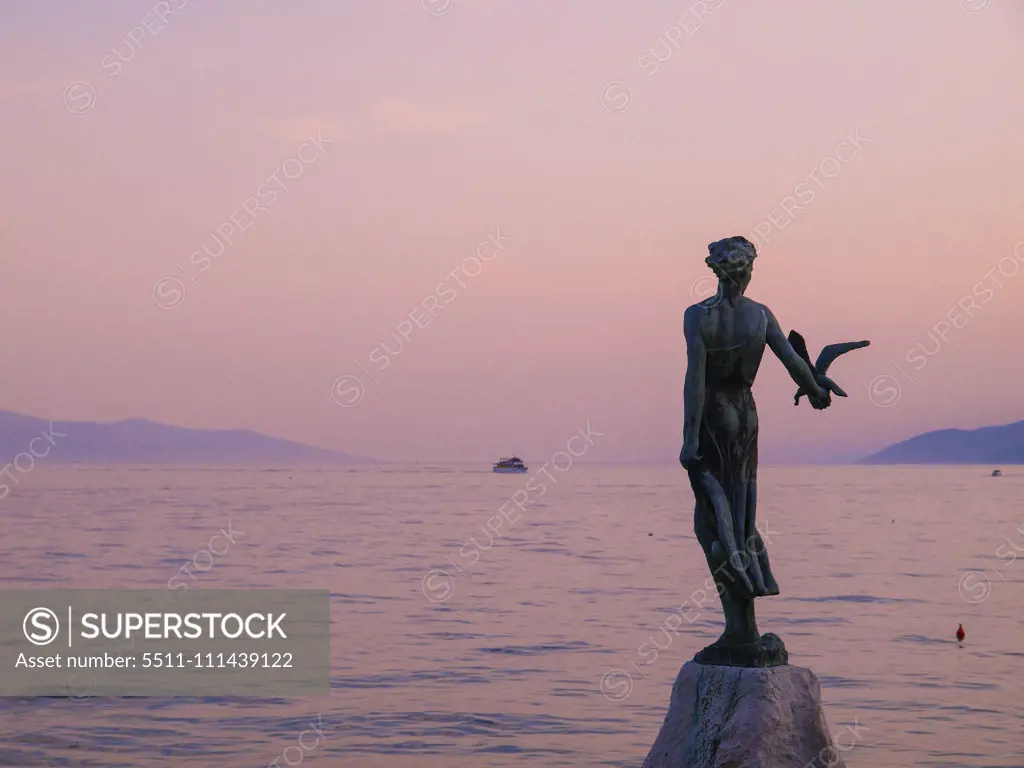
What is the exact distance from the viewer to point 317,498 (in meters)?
104

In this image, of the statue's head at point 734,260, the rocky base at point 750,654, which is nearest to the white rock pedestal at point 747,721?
the rocky base at point 750,654

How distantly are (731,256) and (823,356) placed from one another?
1087 mm

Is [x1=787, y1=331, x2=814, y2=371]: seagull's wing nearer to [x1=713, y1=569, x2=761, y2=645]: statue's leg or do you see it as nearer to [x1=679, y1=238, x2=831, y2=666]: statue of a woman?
[x1=679, y1=238, x2=831, y2=666]: statue of a woman

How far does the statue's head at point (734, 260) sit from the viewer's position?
1034 cm

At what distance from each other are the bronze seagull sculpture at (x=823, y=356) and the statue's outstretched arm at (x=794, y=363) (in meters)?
0.05

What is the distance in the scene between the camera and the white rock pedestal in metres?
10.0

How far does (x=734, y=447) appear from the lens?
10375mm

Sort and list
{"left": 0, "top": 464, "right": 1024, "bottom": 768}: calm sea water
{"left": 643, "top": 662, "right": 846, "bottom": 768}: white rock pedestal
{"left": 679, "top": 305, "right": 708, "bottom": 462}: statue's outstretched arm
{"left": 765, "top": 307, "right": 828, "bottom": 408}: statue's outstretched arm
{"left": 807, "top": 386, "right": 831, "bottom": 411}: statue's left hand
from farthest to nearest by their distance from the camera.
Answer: {"left": 0, "top": 464, "right": 1024, "bottom": 768}: calm sea water → {"left": 807, "top": 386, "right": 831, "bottom": 411}: statue's left hand → {"left": 765, "top": 307, "right": 828, "bottom": 408}: statue's outstretched arm → {"left": 679, "top": 305, "right": 708, "bottom": 462}: statue's outstretched arm → {"left": 643, "top": 662, "right": 846, "bottom": 768}: white rock pedestal

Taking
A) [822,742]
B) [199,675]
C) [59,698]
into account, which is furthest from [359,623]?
[822,742]

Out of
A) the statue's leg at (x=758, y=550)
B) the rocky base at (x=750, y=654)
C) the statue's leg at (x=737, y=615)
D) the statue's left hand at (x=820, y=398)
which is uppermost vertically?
Answer: the statue's left hand at (x=820, y=398)

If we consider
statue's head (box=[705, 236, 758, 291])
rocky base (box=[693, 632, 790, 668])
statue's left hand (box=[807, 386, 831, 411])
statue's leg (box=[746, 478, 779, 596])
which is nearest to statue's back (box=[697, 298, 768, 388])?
statue's head (box=[705, 236, 758, 291])

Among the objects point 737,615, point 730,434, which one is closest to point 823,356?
point 730,434

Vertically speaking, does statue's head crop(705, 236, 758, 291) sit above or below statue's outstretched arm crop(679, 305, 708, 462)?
above

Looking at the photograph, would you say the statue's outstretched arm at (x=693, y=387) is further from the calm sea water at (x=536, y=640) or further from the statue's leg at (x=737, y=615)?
the calm sea water at (x=536, y=640)
